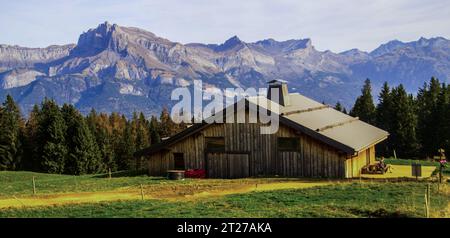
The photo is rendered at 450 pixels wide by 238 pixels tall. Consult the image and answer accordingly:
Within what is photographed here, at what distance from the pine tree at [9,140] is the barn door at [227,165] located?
5395 cm

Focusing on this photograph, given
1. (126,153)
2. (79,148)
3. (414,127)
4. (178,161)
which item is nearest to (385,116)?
(414,127)

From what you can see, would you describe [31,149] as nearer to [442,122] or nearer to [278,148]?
[278,148]

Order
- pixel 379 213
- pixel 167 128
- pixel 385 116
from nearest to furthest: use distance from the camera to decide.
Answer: pixel 379 213 < pixel 385 116 < pixel 167 128

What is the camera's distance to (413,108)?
2781 inches

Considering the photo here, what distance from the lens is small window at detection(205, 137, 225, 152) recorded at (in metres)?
36.6

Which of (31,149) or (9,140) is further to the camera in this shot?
(31,149)

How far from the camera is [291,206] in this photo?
20.2m

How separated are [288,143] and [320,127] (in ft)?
8.29

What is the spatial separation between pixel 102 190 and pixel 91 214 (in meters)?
10.7

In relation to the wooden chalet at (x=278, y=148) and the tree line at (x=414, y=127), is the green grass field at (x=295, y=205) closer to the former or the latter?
the wooden chalet at (x=278, y=148)

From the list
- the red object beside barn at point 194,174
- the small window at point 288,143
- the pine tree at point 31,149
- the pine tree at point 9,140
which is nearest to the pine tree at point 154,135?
the pine tree at point 31,149

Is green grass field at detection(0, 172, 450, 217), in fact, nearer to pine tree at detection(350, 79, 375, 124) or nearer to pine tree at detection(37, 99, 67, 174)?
pine tree at detection(350, 79, 375, 124)
